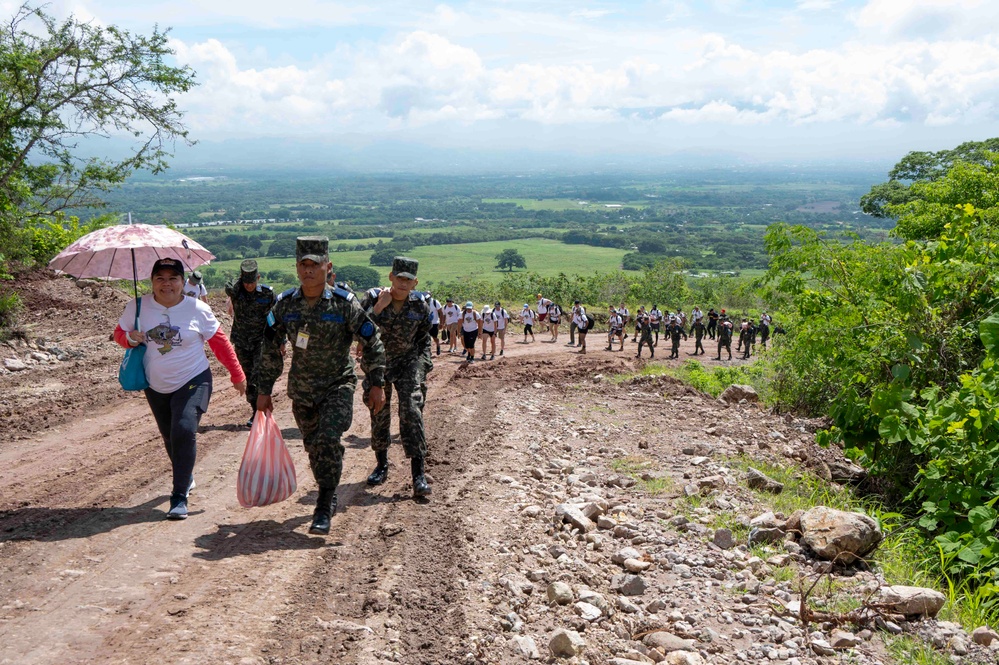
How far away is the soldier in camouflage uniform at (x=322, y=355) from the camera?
4828 millimetres

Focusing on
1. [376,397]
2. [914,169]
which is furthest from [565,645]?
[914,169]

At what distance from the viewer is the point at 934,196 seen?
17.4 metres

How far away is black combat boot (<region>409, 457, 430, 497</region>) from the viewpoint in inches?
222

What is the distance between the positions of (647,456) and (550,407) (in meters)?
2.59

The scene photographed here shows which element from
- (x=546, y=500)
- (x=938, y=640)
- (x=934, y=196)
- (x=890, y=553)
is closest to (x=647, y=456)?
(x=546, y=500)

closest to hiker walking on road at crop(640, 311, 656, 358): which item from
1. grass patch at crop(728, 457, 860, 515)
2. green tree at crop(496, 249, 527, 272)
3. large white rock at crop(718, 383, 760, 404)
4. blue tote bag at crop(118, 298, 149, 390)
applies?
large white rock at crop(718, 383, 760, 404)

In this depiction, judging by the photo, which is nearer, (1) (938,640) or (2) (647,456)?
(1) (938,640)

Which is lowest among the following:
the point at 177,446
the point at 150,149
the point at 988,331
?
the point at 177,446

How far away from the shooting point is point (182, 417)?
499 centimetres

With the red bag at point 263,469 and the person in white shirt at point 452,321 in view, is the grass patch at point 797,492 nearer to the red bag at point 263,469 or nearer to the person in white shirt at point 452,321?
the red bag at point 263,469

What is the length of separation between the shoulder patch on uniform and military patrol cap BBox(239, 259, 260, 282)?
2.65 m

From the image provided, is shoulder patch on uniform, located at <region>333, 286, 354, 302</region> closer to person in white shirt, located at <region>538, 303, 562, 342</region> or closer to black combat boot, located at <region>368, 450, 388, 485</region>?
black combat boot, located at <region>368, 450, 388, 485</region>

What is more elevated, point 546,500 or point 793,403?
point 546,500

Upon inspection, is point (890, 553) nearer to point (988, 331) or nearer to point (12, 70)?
point (988, 331)
